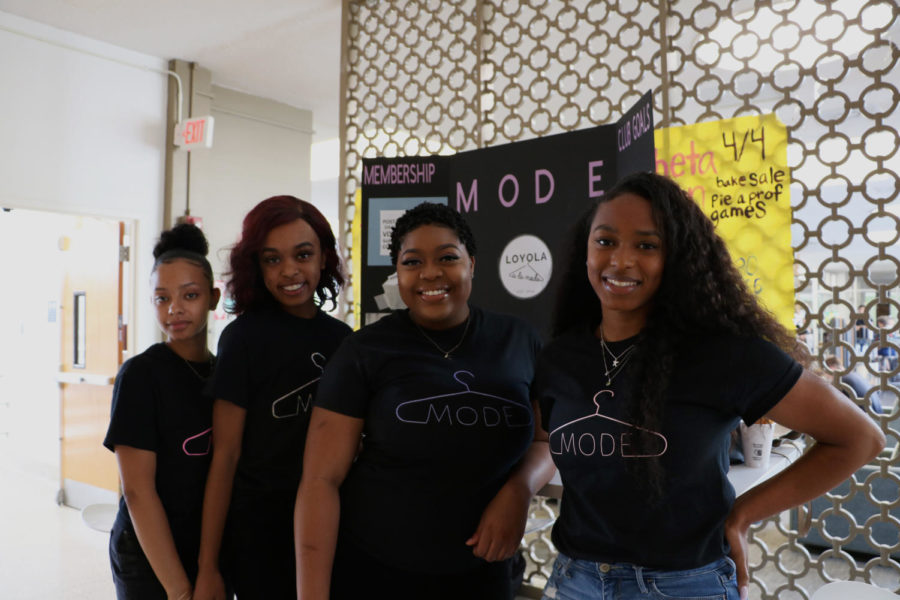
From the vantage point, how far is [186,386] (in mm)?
1656

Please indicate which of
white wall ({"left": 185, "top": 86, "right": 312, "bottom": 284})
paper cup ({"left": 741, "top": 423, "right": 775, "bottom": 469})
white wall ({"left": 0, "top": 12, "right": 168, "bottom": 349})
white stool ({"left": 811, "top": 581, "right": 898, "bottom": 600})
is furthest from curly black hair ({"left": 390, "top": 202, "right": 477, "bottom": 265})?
white wall ({"left": 185, "top": 86, "right": 312, "bottom": 284})

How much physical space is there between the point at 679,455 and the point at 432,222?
69 centimetres

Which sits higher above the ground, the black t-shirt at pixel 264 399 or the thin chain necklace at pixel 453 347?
the thin chain necklace at pixel 453 347

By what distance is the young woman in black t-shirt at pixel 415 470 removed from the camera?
1.35 m

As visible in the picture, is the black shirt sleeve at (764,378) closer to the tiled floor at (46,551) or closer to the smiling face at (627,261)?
the smiling face at (627,261)

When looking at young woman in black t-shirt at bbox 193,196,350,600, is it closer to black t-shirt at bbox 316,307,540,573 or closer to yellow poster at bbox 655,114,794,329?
black t-shirt at bbox 316,307,540,573

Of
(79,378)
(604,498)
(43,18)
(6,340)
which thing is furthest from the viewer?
(6,340)

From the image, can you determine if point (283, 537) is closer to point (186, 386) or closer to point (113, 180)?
point (186, 386)

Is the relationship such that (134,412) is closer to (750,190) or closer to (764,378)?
(764,378)

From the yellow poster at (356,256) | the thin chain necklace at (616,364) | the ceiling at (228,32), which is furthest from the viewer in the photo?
the ceiling at (228,32)

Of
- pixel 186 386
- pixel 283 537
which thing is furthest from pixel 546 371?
pixel 186 386

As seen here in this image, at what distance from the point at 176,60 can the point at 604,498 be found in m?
4.95

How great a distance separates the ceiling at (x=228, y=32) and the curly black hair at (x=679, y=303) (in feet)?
11.6

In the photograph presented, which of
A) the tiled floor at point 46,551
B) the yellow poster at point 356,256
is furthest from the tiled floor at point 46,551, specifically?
the yellow poster at point 356,256
